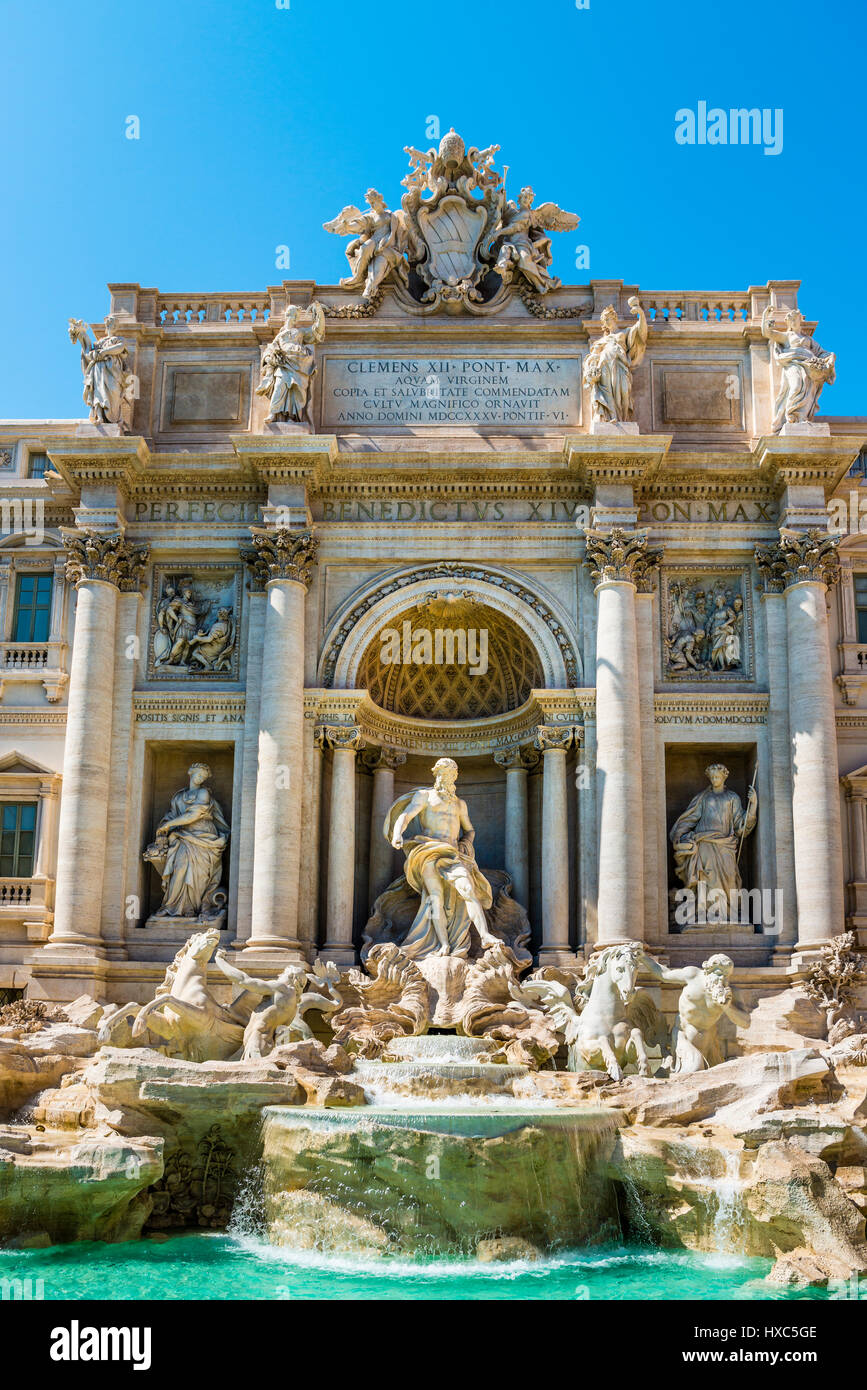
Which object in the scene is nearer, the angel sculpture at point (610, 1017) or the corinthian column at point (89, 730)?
the angel sculpture at point (610, 1017)

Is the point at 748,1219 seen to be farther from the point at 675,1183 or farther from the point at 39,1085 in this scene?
the point at 39,1085

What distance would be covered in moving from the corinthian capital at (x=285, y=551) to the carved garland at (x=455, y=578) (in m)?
1.08

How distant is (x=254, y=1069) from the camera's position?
58.6 ft

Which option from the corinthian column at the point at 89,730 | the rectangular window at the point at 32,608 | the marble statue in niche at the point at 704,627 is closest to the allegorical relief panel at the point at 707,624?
the marble statue in niche at the point at 704,627

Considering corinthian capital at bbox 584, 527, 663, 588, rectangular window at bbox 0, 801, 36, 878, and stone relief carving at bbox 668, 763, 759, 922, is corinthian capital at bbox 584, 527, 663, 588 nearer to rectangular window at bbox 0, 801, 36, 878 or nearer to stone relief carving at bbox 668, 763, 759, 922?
stone relief carving at bbox 668, 763, 759, 922

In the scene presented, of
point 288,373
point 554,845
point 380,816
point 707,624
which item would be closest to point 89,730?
point 380,816

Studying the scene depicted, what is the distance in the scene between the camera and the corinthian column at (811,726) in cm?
2362

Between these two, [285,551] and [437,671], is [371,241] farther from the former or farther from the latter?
[437,671]

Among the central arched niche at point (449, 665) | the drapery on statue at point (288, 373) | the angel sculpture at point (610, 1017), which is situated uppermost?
the drapery on statue at point (288, 373)

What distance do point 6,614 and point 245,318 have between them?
7.21 metres

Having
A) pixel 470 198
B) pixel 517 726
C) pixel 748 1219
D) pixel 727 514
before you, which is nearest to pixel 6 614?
pixel 517 726

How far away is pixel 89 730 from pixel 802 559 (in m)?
12.7

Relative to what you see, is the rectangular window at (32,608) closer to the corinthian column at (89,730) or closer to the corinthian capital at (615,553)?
the corinthian column at (89,730)

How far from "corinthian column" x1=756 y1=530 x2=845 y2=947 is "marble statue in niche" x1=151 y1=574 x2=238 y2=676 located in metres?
9.63
